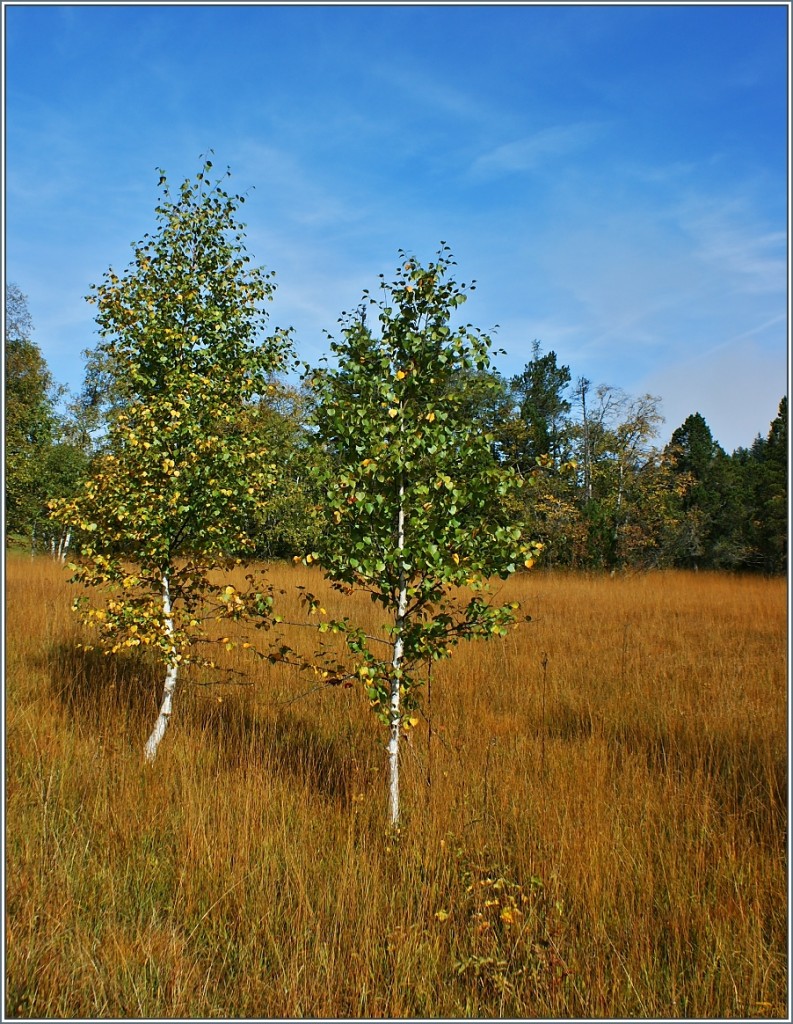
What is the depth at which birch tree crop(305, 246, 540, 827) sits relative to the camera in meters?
3.60

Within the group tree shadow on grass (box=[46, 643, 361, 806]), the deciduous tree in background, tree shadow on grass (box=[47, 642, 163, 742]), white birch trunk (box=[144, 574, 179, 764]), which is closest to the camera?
tree shadow on grass (box=[46, 643, 361, 806])

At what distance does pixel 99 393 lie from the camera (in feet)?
130

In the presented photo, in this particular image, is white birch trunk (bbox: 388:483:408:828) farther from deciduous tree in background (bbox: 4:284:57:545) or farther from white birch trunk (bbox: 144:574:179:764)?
deciduous tree in background (bbox: 4:284:57:545)

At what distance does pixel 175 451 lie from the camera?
498cm

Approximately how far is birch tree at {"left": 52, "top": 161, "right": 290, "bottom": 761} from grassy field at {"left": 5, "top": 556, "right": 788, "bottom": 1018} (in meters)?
0.93

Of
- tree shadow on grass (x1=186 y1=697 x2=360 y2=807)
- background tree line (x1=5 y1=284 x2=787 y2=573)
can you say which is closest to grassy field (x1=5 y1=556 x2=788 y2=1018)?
tree shadow on grass (x1=186 y1=697 x2=360 y2=807)

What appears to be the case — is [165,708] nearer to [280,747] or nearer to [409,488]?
[280,747]

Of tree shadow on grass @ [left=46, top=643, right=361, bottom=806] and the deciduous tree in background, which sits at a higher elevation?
the deciduous tree in background

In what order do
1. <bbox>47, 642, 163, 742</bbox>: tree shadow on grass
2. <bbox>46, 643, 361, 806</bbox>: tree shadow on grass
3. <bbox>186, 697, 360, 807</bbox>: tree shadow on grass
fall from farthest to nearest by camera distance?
<bbox>47, 642, 163, 742</bbox>: tree shadow on grass → <bbox>46, 643, 361, 806</bbox>: tree shadow on grass → <bbox>186, 697, 360, 807</bbox>: tree shadow on grass

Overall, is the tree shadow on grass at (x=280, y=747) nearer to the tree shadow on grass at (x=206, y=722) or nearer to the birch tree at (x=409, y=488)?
the tree shadow on grass at (x=206, y=722)

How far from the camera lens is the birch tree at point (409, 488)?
3.60 metres

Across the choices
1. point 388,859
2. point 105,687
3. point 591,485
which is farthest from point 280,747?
point 591,485

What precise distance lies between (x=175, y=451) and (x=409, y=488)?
227 centimetres

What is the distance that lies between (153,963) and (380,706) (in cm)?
158
